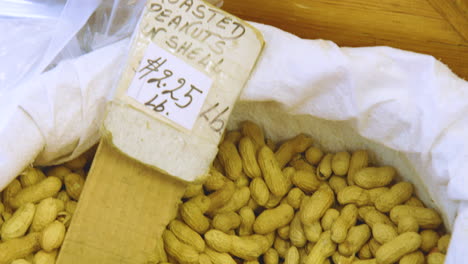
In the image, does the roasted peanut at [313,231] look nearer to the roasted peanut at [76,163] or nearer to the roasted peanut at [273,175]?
the roasted peanut at [273,175]

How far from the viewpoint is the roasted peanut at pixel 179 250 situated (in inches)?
50.9

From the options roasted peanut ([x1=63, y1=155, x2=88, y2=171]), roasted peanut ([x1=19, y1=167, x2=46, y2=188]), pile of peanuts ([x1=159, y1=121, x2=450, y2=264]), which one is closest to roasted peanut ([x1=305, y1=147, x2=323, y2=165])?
pile of peanuts ([x1=159, y1=121, x2=450, y2=264])

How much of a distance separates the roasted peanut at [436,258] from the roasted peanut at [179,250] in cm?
49

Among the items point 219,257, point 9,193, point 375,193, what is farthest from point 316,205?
point 9,193

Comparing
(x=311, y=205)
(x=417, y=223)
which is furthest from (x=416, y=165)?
(x=311, y=205)

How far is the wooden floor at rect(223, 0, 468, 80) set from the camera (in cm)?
143

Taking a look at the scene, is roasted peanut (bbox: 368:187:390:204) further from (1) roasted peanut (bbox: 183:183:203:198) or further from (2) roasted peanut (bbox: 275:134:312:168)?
(1) roasted peanut (bbox: 183:183:203:198)

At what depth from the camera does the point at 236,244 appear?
4.38 ft

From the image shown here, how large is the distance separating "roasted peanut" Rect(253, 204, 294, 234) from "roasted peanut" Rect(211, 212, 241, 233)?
5 centimetres

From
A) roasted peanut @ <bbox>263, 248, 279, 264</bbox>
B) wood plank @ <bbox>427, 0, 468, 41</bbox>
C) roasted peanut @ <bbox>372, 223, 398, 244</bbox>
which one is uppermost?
wood plank @ <bbox>427, 0, 468, 41</bbox>

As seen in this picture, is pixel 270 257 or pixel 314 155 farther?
pixel 314 155

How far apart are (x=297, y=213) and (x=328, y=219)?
8 cm

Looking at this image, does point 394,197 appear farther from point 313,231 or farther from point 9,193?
point 9,193

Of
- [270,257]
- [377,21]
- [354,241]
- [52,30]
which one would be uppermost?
[377,21]
